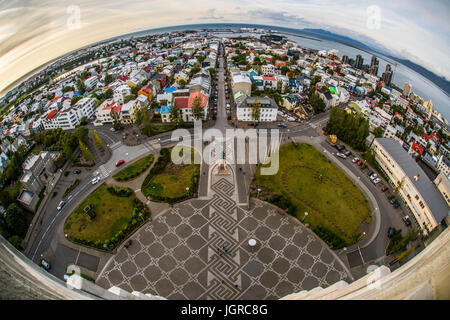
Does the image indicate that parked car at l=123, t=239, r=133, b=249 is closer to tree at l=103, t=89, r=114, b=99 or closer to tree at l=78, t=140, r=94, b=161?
tree at l=78, t=140, r=94, b=161

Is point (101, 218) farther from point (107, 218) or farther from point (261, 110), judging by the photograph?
point (261, 110)

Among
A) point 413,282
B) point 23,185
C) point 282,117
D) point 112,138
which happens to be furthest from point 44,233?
point 282,117

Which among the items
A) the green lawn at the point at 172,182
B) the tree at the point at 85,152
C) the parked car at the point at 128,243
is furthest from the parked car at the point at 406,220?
the tree at the point at 85,152

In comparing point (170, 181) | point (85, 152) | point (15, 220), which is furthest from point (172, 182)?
point (15, 220)

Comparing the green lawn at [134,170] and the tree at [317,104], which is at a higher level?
the tree at [317,104]

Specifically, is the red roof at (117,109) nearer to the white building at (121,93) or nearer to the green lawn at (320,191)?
the white building at (121,93)

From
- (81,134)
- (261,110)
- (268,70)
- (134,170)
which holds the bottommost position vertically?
(134,170)

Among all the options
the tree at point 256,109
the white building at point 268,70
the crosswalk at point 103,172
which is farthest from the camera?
the white building at point 268,70
